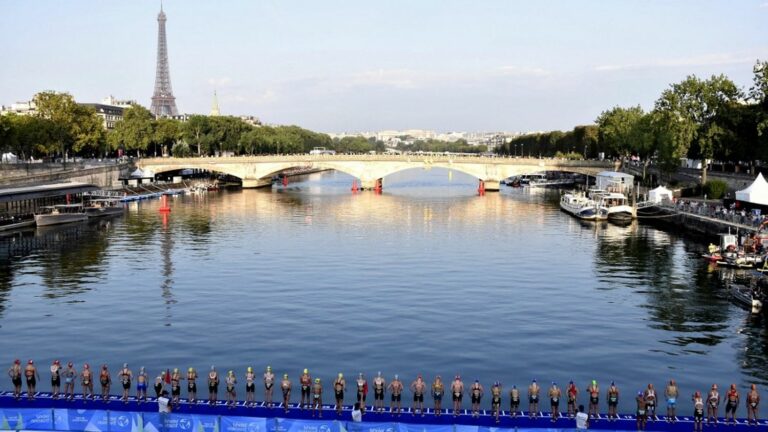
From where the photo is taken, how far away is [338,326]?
49562mm

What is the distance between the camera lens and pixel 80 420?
30078 mm

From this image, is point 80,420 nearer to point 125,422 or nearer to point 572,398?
point 125,422

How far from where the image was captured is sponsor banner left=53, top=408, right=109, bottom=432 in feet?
98.2

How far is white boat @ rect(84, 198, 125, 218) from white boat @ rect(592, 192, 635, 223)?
247ft

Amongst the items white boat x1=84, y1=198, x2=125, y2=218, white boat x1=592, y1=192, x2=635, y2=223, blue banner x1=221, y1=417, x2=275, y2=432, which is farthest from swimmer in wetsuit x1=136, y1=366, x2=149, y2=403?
white boat x1=592, y1=192, x2=635, y2=223

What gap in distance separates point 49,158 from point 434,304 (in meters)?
140

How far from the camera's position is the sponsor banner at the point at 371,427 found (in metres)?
29.0

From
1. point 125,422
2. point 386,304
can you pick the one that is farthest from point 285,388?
point 386,304

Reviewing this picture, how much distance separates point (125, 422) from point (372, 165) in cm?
14341

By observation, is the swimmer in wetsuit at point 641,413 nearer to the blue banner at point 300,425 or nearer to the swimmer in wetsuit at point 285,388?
the blue banner at point 300,425

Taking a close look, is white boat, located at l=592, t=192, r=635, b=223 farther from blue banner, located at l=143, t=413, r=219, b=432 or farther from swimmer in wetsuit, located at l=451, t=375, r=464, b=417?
blue banner, located at l=143, t=413, r=219, b=432

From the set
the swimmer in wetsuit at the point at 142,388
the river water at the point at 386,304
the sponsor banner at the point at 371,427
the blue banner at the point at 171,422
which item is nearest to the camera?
the sponsor banner at the point at 371,427

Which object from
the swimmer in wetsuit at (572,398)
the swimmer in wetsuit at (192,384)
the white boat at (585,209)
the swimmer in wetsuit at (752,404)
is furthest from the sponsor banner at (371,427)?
the white boat at (585,209)

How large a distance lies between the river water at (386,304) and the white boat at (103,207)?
13076 millimetres
